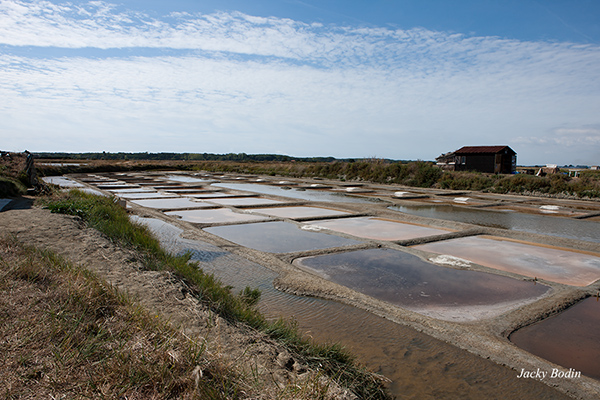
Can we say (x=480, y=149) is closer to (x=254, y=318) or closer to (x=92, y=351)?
(x=254, y=318)

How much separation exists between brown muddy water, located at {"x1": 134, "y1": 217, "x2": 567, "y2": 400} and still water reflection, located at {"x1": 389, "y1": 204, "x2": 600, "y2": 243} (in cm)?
665

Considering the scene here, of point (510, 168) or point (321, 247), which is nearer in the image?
point (321, 247)

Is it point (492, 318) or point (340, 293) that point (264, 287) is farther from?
point (492, 318)

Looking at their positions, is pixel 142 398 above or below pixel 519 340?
above

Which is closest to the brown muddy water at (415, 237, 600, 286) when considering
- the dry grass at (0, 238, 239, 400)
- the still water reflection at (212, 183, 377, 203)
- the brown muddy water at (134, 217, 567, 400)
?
the brown muddy water at (134, 217, 567, 400)

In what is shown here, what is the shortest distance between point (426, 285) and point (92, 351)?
3.80 metres

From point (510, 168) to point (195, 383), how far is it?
3278 cm

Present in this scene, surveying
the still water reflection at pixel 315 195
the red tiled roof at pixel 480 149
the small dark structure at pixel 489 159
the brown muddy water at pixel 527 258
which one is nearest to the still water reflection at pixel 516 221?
the brown muddy water at pixel 527 258

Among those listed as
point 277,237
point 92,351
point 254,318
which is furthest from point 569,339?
point 277,237

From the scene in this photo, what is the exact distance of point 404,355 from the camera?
306 centimetres

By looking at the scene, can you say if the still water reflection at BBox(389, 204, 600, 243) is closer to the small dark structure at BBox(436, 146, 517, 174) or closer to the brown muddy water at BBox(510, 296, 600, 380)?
the brown muddy water at BBox(510, 296, 600, 380)

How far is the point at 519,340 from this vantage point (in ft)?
10.9

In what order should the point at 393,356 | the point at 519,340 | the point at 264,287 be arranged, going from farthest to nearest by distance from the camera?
the point at 264,287 → the point at 519,340 → the point at 393,356

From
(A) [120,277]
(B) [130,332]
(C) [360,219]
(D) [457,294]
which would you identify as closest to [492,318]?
(D) [457,294]
